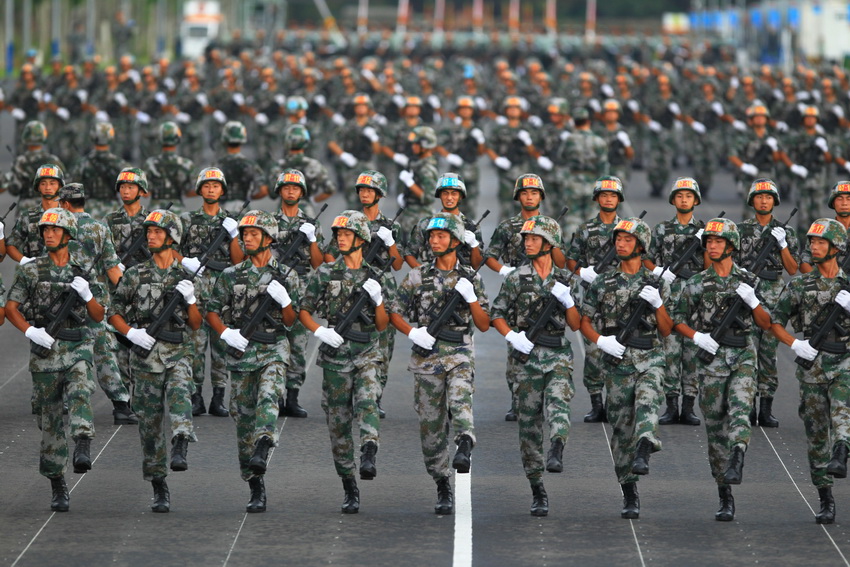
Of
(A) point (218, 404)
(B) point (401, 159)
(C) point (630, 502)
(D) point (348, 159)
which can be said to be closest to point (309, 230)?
(A) point (218, 404)

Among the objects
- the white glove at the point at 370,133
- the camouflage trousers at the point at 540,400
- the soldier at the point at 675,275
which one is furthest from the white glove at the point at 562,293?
the white glove at the point at 370,133

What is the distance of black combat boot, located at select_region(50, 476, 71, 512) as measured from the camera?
12.0m

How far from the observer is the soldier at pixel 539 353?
468 inches

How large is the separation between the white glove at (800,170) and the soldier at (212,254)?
10.1 meters

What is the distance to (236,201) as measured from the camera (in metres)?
19.0

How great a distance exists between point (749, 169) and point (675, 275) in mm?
8547

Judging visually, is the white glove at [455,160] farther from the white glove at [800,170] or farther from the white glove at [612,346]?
the white glove at [612,346]

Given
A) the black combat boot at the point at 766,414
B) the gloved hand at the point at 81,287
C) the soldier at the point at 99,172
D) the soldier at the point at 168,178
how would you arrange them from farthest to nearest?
the soldier at the point at 99,172 → the soldier at the point at 168,178 → the black combat boot at the point at 766,414 → the gloved hand at the point at 81,287

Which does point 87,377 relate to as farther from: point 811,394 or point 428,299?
point 811,394

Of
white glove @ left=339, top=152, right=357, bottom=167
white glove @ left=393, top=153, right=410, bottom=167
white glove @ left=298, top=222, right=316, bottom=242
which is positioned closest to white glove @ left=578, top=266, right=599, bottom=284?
white glove @ left=298, top=222, right=316, bottom=242

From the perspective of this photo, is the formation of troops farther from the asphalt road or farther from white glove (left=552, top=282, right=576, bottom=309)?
the asphalt road

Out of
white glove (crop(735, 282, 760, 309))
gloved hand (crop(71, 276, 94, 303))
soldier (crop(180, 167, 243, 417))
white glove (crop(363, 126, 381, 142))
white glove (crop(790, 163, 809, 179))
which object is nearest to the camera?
white glove (crop(735, 282, 760, 309))

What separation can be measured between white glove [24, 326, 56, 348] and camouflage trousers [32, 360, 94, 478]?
0.20m

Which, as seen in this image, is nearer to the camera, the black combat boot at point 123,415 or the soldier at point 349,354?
the soldier at point 349,354
